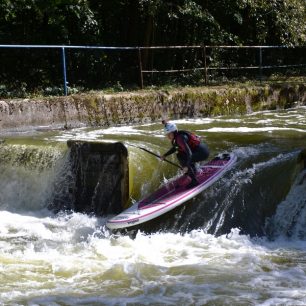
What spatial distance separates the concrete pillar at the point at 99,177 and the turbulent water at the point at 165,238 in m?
0.18

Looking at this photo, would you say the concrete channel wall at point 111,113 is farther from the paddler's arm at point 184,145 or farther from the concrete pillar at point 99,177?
the paddler's arm at point 184,145

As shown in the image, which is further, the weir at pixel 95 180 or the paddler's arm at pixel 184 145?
the weir at pixel 95 180

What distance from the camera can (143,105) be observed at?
559 inches

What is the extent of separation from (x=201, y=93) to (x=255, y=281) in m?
8.99

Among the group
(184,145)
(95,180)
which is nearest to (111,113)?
(95,180)

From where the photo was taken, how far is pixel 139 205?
336 inches

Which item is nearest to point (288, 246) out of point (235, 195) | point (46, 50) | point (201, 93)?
point (235, 195)

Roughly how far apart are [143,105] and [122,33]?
17.2ft

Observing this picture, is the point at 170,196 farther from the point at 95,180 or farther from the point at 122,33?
the point at 122,33

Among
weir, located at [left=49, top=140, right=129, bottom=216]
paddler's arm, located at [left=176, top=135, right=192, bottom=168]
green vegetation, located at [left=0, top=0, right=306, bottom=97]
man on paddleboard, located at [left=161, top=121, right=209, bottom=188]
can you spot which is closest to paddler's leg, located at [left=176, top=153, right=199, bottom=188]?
man on paddleboard, located at [left=161, top=121, right=209, bottom=188]

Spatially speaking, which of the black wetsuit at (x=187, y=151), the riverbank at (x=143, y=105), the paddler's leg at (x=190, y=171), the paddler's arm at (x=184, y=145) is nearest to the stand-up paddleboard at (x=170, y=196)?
the paddler's leg at (x=190, y=171)

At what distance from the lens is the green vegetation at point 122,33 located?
54.6 ft

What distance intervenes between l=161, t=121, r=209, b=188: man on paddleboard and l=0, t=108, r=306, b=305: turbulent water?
0.41 m

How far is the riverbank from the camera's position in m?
12.7
